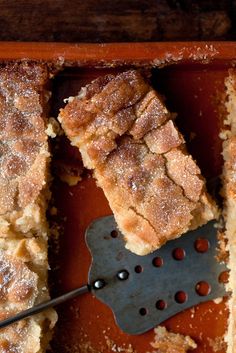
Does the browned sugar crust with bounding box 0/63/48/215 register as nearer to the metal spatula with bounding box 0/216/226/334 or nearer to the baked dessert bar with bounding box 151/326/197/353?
the metal spatula with bounding box 0/216/226/334

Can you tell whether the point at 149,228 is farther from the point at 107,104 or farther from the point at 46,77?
the point at 46,77

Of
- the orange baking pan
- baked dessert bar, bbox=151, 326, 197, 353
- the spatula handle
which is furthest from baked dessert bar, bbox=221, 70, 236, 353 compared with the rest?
the spatula handle

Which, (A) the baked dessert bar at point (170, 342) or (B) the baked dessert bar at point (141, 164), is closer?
(B) the baked dessert bar at point (141, 164)

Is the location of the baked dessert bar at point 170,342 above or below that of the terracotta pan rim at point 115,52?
below

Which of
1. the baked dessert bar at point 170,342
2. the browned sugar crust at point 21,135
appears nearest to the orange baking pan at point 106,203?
the baked dessert bar at point 170,342

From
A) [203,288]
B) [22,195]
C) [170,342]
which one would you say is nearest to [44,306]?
[22,195]

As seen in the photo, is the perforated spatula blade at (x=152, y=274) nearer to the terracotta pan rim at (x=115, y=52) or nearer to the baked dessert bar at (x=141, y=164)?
the baked dessert bar at (x=141, y=164)

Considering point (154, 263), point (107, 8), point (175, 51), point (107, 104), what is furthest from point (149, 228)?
point (107, 8)
